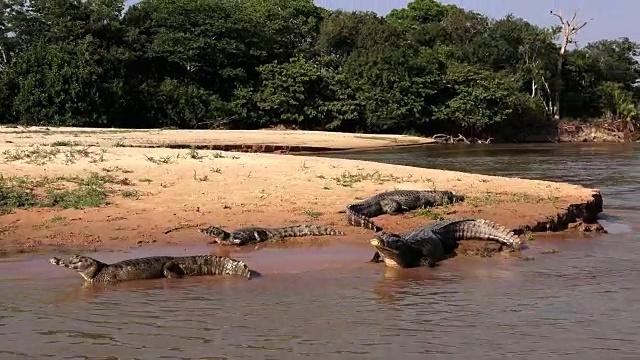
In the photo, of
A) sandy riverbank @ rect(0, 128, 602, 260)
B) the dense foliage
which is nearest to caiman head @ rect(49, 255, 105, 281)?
sandy riverbank @ rect(0, 128, 602, 260)

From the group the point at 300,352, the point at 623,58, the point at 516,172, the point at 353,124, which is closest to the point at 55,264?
the point at 300,352

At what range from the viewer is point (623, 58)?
197ft

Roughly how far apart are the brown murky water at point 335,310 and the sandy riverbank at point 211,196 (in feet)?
3.88

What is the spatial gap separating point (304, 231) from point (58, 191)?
4.37 meters

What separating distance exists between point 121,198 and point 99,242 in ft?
7.85

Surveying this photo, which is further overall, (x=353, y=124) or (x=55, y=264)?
(x=353, y=124)

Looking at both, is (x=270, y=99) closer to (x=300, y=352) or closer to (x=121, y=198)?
(x=121, y=198)

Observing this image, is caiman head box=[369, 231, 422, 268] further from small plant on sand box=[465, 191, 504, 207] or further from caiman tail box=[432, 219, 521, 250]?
small plant on sand box=[465, 191, 504, 207]

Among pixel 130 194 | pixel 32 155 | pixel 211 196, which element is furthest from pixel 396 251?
pixel 32 155

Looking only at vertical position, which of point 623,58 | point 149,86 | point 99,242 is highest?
point 623,58

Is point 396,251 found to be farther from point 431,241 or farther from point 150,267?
point 150,267

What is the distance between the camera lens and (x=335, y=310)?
627 cm

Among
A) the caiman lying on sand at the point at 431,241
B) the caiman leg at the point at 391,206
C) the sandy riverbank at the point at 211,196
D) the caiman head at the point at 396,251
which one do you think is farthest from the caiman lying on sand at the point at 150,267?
the caiman leg at the point at 391,206

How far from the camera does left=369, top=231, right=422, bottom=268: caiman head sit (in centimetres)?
792
